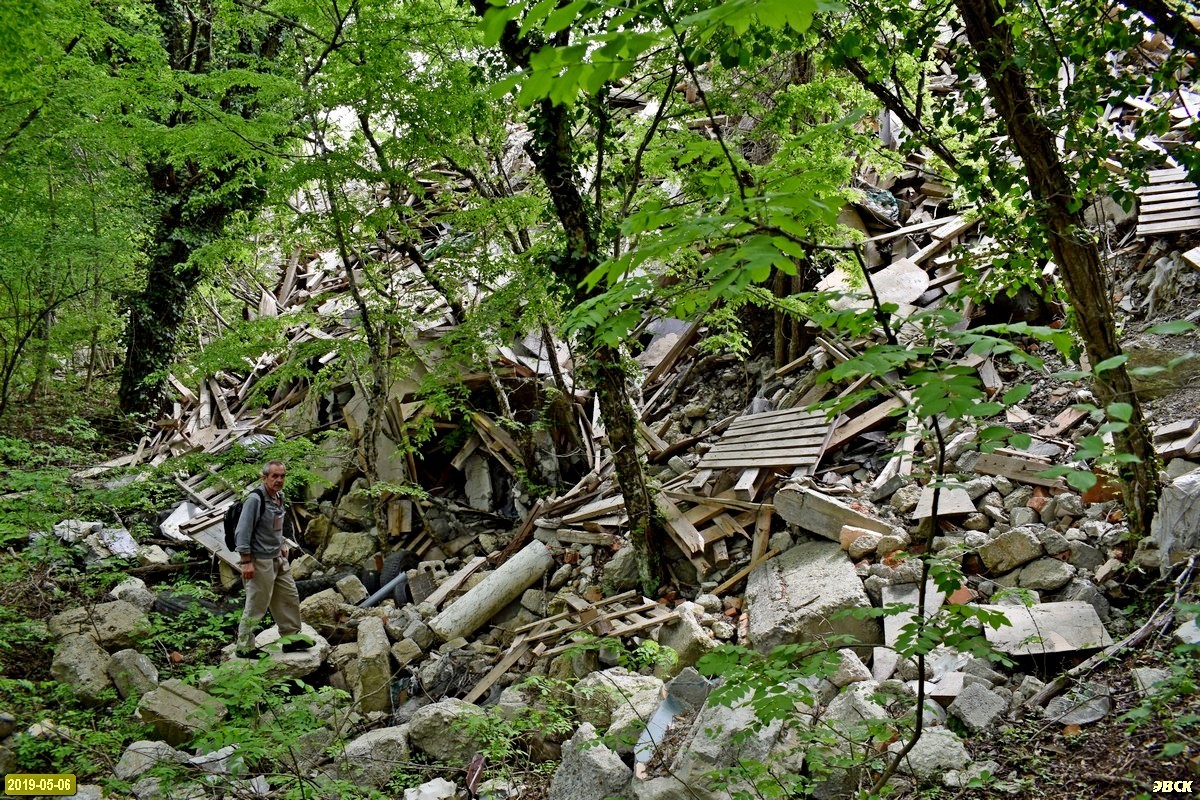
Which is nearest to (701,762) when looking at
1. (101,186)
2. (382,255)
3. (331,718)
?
(331,718)

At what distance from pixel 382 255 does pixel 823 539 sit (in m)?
8.31

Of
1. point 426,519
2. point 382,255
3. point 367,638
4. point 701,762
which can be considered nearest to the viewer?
point 701,762

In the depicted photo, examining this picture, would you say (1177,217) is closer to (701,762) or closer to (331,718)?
(701,762)

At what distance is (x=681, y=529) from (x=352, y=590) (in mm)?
4173

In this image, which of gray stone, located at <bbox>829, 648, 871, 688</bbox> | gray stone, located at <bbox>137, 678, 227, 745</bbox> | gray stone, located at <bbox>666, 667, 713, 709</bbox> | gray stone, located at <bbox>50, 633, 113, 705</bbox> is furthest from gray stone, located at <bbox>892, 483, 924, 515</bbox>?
gray stone, located at <bbox>50, 633, 113, 705</bbox>

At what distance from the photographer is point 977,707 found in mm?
4188

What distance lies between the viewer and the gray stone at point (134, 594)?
8500 mm

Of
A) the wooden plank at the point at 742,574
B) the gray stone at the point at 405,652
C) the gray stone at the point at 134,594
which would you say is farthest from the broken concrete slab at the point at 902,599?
the gray stone at the point at 134,594

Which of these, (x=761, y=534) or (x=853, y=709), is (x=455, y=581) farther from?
(x=853, y=709)

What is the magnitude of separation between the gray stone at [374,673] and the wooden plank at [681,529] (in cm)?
303

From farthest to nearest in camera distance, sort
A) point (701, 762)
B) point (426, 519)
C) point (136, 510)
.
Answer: point (136, 510) → point (426, 519) → point (701, 762)

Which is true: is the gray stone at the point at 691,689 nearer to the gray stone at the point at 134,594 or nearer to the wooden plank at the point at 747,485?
the wooden plank at the point at 747,485

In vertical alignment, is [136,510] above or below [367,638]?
above

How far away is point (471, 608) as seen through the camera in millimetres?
7852
